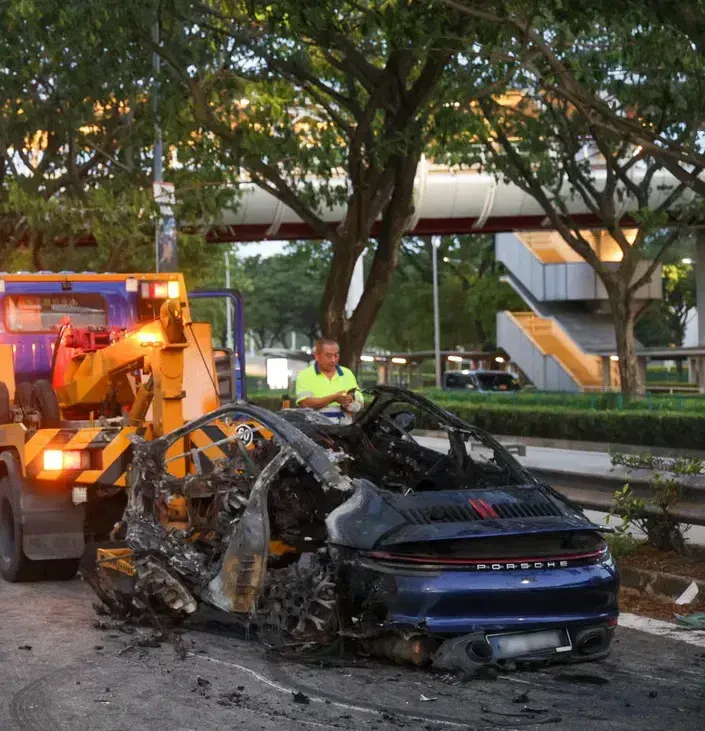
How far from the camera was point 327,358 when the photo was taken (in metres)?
12.1

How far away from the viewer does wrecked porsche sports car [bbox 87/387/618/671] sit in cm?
770

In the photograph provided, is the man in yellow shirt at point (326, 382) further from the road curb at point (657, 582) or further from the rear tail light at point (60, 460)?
the road curb at point (657, 582)

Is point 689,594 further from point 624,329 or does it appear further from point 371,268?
point 624,329

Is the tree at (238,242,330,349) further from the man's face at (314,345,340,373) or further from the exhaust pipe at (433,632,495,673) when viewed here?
the exhaust pipe at (433,632,495,673)

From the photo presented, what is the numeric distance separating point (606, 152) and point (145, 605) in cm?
2540

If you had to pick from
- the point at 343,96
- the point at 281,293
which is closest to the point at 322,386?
the point at 343,96

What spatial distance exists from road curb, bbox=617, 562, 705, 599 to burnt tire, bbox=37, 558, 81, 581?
4.39 metres

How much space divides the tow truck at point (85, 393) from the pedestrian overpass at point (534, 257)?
31443mm

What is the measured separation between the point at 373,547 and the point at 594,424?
79.1 feet

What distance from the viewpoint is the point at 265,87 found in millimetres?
22781

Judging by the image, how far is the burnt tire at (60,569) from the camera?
12.1 meters

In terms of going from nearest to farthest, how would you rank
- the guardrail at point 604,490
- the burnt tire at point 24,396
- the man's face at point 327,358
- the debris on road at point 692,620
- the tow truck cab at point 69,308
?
1. the debris on road at point 692,620
2. the guardrail at point 604,490
3. the man's face at point 327,358
4. the burnt tire at point 24,396
5. the tow truck cab at point 69,308

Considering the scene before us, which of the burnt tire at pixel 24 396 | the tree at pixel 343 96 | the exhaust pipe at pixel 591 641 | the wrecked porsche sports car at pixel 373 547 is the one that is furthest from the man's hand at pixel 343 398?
the tree at pixel 343 96

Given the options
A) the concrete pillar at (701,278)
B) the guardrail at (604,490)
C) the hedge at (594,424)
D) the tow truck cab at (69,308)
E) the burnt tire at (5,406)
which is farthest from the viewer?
the concrete pillar at (701,278)
